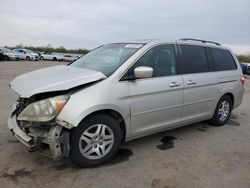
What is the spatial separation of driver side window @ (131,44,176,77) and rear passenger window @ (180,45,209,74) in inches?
11.1

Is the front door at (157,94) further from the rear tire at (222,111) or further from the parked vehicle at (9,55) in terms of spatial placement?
the parked vehicle at (9,55)

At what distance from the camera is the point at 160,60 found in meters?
3.86

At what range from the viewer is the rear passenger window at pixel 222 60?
4.88 metres

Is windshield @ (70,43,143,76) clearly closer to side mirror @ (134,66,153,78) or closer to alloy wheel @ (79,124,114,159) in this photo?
side mirror @ (134,66,153,78)

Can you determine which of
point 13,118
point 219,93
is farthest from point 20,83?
point 219,93

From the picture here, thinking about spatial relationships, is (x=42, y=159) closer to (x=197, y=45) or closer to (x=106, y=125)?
(x=106, y=125)

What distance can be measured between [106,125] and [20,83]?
1.29m

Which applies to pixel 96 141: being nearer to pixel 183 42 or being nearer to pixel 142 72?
pixel 142 72

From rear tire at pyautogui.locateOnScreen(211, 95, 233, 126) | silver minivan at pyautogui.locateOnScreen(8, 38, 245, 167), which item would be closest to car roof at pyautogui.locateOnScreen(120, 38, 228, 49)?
silver minivan at pyautogui.locateOnScreen(8, 38, 245, 167)

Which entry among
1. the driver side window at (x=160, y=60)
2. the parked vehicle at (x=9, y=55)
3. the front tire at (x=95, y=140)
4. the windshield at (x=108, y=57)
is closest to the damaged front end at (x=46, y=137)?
the front tire at (x=95, y=140)

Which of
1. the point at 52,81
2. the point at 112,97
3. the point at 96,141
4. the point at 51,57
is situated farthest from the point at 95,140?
the point at 51,57

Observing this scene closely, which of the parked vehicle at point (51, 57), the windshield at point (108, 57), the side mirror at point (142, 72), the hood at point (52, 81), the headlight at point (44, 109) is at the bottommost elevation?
the parked vehicle at point (51, 57)

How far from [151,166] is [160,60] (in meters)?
A: 1.59

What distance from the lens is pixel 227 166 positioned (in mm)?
3381
